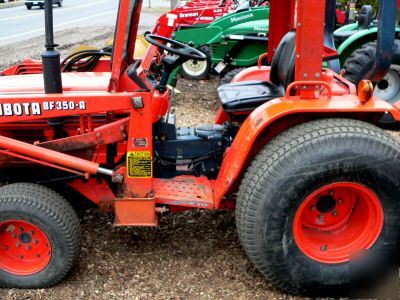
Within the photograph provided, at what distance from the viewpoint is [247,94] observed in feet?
11.2

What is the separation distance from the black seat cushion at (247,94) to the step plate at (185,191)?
0.49 m

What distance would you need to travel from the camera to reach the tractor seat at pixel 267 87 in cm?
327

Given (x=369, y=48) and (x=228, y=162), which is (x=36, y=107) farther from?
(x=369, y=48)

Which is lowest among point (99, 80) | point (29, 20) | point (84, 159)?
point (29, 20)

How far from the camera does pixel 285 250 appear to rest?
109 inches

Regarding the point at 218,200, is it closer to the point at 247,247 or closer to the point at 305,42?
the point at 247,247

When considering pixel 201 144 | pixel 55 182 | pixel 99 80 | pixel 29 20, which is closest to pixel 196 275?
pixel 201 144

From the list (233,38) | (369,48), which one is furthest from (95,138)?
(233,38)

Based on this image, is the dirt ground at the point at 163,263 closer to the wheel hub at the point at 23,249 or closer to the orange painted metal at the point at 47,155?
the wheel hub at the point at 23,249

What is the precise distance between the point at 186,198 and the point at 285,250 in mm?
661

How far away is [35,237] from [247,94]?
61.3 inches

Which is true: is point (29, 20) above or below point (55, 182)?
below

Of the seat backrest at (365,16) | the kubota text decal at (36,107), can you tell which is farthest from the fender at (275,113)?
the seat backrest at (365,16)

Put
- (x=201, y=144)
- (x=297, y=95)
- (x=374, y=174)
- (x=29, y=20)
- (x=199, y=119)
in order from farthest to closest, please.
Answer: (x=29, y=20) → (x=199, y=119) → (x=201, y=144) → (x=297, y=95) → (x=374, y=174)
